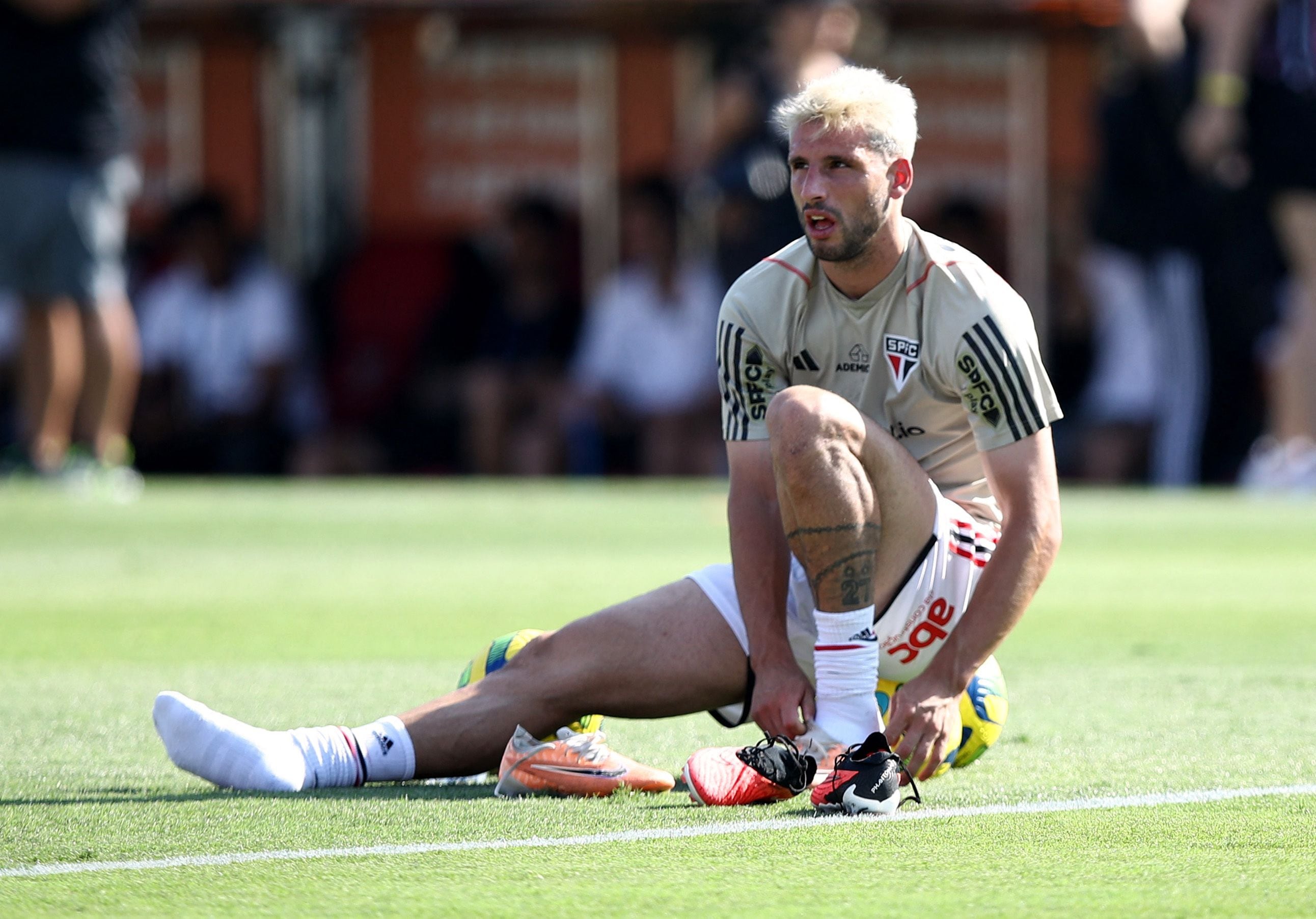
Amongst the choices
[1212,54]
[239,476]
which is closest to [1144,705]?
[1212,54]

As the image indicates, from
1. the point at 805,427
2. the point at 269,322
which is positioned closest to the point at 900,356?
the point at 805,427

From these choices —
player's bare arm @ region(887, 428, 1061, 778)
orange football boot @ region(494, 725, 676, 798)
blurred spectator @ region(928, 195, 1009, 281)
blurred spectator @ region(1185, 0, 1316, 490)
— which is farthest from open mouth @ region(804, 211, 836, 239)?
blurred spectator @ region(928, 195, 1009, 281)

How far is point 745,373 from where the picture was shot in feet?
14.7

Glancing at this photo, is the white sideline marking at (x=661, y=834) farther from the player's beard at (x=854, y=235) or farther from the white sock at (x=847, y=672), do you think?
the player's beard at (x=854, y=235)

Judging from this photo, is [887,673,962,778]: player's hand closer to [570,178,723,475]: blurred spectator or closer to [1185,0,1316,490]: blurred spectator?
[1185,0,1316,490]: blurred spectator

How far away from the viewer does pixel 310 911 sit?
121 inches

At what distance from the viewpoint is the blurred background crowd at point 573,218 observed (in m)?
11.7

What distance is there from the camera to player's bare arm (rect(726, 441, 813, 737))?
4.24m

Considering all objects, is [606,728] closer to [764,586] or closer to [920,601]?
[764,586]

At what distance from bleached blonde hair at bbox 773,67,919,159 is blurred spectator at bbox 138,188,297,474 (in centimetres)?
1187

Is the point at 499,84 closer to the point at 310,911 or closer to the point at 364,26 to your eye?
the point at 364,26

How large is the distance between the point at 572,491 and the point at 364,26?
5222 mm

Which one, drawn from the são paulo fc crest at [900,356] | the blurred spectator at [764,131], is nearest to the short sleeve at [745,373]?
the são paulo fc crest at [900,356]

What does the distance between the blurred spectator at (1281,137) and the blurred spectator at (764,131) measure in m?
1.94
